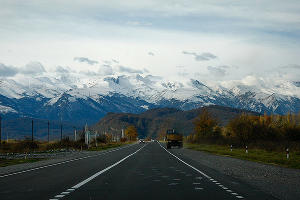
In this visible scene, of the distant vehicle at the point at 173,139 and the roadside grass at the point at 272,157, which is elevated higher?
the distant vehicle at the point at 173,139

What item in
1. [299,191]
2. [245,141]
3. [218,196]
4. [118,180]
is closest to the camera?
[218,196]

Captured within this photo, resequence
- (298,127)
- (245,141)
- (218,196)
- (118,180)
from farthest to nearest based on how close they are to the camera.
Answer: (298,127) < (245,141) < (118,180) < (218,196)

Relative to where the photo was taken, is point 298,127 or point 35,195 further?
point 298,127

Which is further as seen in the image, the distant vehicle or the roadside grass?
the distant vehicle

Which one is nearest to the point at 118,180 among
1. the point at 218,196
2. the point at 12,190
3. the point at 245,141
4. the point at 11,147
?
the point at 12,190

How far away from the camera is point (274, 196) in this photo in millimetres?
14156

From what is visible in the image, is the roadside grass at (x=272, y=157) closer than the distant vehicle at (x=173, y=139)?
Yes

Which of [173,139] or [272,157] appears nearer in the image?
[272,157]

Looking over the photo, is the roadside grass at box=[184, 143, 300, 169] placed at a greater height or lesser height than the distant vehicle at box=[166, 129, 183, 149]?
lesser

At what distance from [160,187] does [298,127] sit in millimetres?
66368

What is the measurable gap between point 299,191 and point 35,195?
8013 mm

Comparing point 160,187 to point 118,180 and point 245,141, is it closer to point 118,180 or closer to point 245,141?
point 118,180

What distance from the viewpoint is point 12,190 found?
15.4 meters

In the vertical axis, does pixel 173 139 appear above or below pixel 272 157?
above
